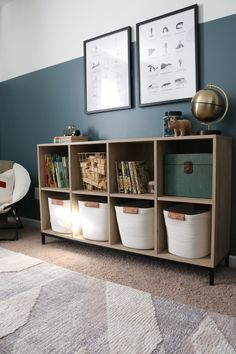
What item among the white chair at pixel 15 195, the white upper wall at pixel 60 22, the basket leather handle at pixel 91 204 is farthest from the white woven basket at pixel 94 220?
the white upper wall at pixel 60 22

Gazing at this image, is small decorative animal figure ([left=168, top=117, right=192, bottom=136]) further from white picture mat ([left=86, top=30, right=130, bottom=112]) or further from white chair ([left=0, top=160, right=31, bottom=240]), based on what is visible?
white chair ([left=0, top=160, right=31, bottom=240])

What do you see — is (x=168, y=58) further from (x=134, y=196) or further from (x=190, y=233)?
(x=190, y=233)

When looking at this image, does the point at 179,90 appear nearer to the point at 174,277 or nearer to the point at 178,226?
the point at 178,226

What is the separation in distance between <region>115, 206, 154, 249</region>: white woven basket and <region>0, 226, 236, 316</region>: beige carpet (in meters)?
0.14

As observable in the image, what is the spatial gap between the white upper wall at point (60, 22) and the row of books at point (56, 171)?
101 centimetres

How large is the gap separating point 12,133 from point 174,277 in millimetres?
2601

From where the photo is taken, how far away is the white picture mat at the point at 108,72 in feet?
8.11

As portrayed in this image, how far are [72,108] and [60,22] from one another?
854mm

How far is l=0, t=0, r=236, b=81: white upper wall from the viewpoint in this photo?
7.43ft

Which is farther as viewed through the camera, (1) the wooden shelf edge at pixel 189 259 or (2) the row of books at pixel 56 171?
(2) the row of books at pixel 56 171

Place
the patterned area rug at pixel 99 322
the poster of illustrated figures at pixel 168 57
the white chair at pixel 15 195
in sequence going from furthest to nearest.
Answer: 1. the white chair at pixel 15 195
2. the poster of illustrated figures at pixel 168 57
3. the patterned area rug at pixel 99 322

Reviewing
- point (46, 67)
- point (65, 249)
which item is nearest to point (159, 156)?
point (65, 249)

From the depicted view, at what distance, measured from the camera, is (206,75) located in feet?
6.85

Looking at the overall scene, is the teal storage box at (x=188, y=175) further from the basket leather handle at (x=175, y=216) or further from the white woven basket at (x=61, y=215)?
the white woven basket at (x=61, y=215)
